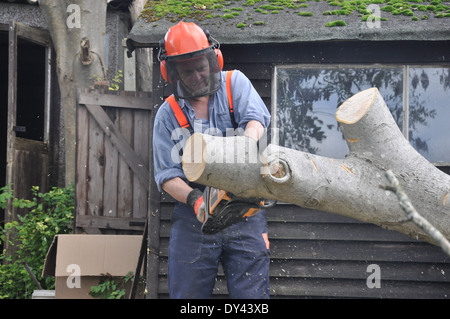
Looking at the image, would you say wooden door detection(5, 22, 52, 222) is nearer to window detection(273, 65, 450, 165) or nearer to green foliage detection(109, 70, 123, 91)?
green foliage detection(109, 70, 123, 91)

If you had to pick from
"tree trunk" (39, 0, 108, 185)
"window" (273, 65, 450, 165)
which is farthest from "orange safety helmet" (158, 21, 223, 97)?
"tree trunk" (39, 0, 108, 185)

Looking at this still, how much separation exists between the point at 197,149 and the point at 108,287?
→ 4170 mm

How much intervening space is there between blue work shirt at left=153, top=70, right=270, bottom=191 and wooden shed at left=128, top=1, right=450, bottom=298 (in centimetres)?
183

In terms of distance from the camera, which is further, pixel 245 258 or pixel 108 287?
pixel 108 287

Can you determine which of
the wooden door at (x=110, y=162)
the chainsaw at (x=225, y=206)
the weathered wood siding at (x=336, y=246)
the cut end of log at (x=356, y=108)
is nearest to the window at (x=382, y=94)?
the weathered wood siding at (x=336, y=246)

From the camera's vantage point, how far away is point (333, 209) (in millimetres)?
2250

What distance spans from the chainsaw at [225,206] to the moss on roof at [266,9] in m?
2.85

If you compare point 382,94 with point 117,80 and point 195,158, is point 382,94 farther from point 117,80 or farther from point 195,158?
point 117,80

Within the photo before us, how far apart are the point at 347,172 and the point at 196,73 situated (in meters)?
1.50

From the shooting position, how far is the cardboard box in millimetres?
5867

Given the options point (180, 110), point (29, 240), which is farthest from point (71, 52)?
point (180, 110)
